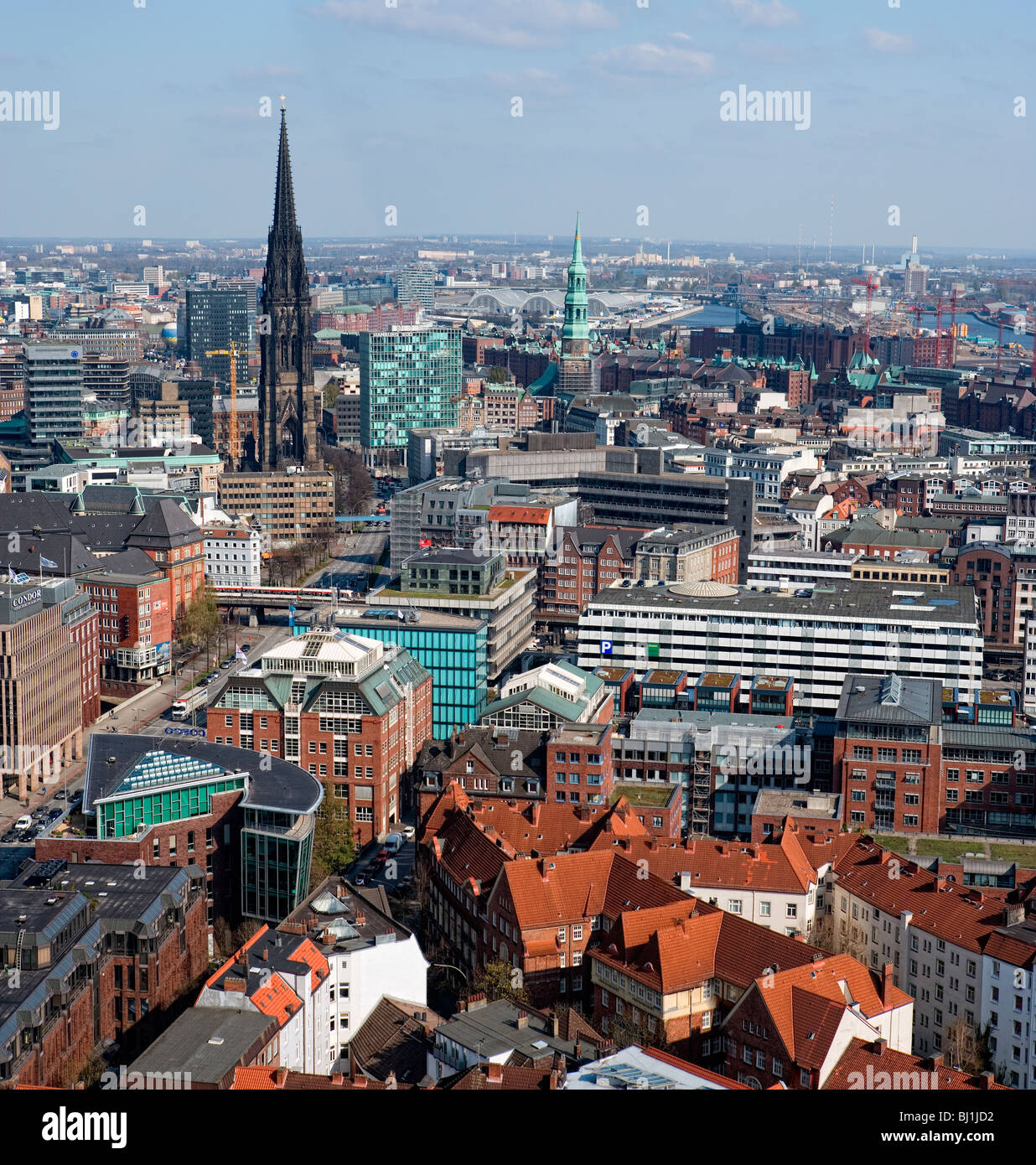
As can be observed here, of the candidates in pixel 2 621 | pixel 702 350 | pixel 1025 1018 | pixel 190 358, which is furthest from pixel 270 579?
pixel 702 350

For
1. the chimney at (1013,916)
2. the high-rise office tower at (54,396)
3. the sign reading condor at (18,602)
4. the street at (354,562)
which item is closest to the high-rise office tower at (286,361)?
the street at (354,562)

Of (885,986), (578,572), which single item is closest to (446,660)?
(578,572)

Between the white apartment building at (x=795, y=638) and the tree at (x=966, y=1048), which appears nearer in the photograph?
the tree at (x=966, y=1048)

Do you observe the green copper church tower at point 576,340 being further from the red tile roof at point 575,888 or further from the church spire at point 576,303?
the red tile roof at point 575,888

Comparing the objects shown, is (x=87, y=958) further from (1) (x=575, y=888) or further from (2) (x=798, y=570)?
(2) (x=798, y=570)

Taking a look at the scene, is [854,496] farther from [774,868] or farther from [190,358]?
[190,358]
